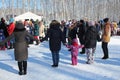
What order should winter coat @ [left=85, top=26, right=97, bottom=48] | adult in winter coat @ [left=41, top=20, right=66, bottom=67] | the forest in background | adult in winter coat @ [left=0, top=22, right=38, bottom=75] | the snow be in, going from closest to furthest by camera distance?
the snow, adult in winter coat @ [left=0, top=22, right=38, bottom=75], adult in winter coat @ [left=41, top=20, right=66, bottom=67], winter coat @ [left=85, top=26, right=97, bottom=48], the forest in background

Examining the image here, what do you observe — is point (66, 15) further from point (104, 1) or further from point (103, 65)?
point (103, 65)

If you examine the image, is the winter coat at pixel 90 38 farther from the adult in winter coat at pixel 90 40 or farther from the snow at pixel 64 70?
the snow at pixel 64 70

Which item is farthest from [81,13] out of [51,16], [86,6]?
[51,16]

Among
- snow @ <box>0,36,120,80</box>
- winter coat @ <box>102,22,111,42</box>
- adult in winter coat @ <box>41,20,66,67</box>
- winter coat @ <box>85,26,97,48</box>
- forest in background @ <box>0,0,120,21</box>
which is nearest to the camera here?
snow @ <box>0,36,120,80</box>

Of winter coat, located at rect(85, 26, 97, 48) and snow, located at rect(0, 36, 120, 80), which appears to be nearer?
snow, located at rect(0, 36, 120, 80)

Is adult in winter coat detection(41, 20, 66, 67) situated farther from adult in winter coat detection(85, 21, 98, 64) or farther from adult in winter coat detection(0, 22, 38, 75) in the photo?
adult in winter coat detection(0, 22, 38, 75)

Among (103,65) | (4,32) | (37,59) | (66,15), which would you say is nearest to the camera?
(103,65)

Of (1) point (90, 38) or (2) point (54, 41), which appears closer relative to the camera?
(2) point (54, 41)

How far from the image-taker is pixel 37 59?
13.2 metres

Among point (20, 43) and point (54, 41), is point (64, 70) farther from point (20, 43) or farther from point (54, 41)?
point (20, 43)

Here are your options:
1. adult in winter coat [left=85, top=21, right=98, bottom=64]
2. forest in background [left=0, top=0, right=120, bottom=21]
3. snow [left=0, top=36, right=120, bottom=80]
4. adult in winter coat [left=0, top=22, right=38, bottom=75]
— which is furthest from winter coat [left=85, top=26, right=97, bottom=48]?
forest in background [left=0, top=0, right=120, bottom=21]

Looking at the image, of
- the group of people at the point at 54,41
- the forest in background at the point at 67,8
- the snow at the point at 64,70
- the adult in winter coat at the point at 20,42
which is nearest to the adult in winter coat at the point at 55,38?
the group of people at the point at 54,41

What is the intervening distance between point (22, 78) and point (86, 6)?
219ft

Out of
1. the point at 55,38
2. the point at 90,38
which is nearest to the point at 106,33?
the point at 90,38
